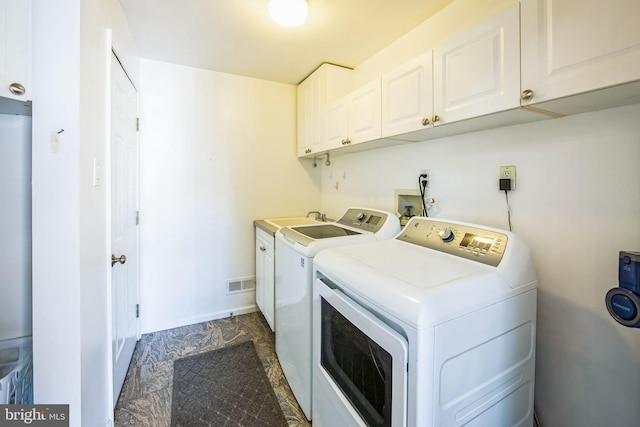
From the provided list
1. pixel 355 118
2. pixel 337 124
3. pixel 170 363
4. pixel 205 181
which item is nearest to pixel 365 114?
pixel 355 118

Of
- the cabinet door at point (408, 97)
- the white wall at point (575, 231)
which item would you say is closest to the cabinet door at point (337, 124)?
the cabinet door at point (408, 97)

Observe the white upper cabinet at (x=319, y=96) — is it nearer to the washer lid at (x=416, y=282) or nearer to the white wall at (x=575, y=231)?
the white wall at (x=575, y=231)

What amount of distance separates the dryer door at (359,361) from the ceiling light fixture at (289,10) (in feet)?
4.91

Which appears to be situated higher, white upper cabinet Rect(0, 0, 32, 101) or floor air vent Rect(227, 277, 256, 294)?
white upper cabinet Rect(0, 0, 32, 101)

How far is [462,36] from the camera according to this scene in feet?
3.87

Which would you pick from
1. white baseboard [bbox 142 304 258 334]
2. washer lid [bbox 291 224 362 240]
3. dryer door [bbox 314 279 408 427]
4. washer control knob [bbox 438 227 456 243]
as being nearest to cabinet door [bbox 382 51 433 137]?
washer control knob [bbox 438 227 456 243]

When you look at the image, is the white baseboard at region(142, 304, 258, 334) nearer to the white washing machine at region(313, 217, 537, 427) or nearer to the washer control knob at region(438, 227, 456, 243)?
the white washing machine at region(313, 217, 537, 427)

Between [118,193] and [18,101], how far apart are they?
2.47ft

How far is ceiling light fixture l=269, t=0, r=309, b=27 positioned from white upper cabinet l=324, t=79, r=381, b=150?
575 millimetres

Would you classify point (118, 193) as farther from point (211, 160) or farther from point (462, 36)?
point (462, 36)

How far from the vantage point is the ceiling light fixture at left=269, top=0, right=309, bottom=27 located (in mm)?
1447

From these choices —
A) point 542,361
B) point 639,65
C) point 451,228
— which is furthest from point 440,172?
point 542,361

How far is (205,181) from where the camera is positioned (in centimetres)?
247

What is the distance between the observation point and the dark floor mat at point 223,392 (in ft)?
4.81
